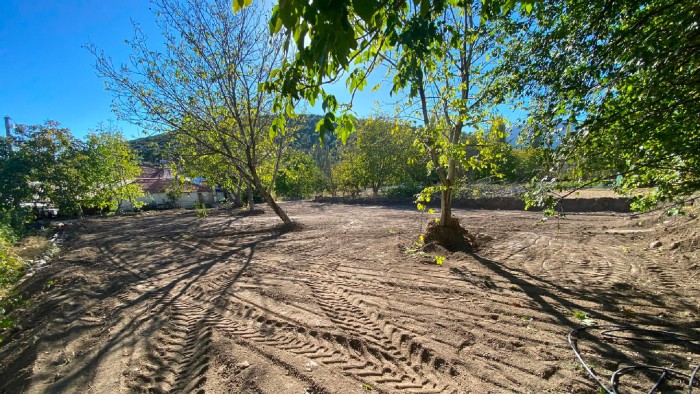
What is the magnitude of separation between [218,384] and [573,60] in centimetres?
464

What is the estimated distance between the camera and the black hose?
7.34 feet

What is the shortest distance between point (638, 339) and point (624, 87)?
2441 millimetres

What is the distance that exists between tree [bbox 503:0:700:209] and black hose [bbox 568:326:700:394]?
1582 millimetres

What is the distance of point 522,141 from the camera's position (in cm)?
369

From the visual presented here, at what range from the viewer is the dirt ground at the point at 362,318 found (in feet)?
8.45

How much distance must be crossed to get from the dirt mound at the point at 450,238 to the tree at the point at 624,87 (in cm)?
365

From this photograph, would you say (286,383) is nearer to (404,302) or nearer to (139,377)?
(139,377)

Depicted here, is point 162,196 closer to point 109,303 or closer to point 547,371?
point 109,303

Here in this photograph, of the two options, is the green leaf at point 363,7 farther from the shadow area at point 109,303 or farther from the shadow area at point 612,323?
the shadow area at point 109,303

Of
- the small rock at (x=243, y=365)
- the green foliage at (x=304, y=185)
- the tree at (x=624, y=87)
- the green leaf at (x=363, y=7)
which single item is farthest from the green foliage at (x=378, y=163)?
the green leaf at (x=363, y=7)

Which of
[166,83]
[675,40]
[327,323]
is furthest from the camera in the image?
[166,83]

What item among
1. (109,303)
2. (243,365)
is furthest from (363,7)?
(109,303)

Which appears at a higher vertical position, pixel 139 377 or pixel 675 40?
pixel 675 40

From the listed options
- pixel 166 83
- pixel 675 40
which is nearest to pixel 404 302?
pixel 675 40
